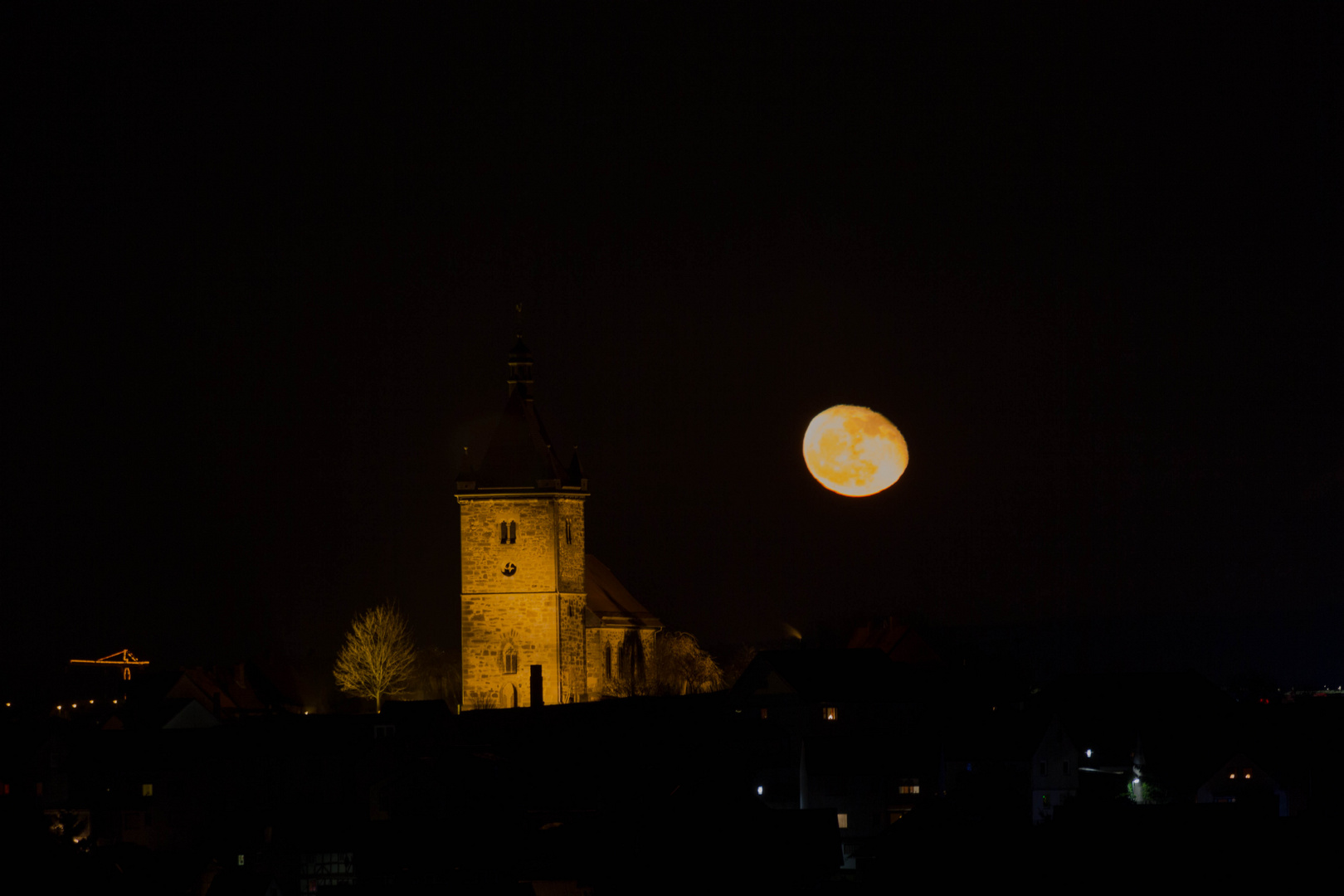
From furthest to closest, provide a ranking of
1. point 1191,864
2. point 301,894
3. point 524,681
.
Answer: point 524,681, point 301,894, point 1191,864

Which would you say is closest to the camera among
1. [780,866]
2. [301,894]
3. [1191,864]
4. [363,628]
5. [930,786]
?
[1191,864]

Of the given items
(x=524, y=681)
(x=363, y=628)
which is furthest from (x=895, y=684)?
(x=363, y=628)

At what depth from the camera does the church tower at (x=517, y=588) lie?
9588 centimetres

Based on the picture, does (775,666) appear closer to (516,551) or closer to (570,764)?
(570,764)

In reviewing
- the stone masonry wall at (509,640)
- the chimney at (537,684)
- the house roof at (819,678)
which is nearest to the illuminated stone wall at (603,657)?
the stone masonry wall at (509,640)

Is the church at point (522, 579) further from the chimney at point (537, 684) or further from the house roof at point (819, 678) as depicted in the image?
the house roof at point (819, 678)

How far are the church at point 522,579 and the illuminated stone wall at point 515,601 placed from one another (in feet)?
0.12

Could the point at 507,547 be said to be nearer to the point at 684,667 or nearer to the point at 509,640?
the point at 509,640

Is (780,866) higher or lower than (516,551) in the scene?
lower

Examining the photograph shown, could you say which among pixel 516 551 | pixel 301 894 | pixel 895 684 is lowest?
pixel 301 894

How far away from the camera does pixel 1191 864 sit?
39.2 meters

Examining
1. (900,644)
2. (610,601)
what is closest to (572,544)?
(610,601)

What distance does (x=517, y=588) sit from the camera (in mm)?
96188

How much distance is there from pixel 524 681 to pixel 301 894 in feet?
111
